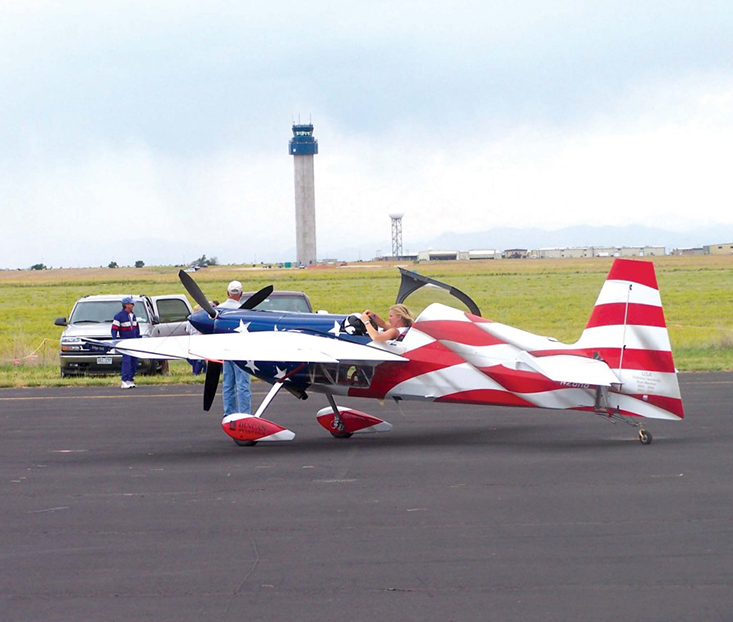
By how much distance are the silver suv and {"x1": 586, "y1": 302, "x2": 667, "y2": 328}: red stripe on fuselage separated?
12.8 metres

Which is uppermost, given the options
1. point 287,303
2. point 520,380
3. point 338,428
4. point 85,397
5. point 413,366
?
point 287,303

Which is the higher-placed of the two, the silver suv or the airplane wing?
the airplane wing

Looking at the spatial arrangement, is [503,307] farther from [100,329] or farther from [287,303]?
[100,329]

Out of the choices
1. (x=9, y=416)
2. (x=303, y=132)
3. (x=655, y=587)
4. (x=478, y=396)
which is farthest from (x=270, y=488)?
(x=303, y=132)

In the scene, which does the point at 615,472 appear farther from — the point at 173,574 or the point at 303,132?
the point at 303,132

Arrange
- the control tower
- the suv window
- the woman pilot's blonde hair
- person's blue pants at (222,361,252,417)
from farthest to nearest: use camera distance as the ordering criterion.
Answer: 1. the control tower
2. the suv window
3. person's blue pants at (222,361,252,417)
4. the woman pilot's blonde hair

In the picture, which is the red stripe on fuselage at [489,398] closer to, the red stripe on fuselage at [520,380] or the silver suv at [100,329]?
the red stripe on fuselage at [520,380]

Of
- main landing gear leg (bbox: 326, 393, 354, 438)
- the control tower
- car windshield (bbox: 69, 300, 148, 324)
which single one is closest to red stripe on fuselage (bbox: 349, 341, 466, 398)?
main landing gear leg (bbox: 326, 393, 354, 438)

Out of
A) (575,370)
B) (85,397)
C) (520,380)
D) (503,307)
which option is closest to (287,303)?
(85,397)

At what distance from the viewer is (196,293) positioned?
14.1 meters

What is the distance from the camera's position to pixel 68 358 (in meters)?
22.2

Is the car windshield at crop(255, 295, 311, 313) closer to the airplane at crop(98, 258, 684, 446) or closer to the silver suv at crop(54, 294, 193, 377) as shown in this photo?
the silver suv at crop(54, 294, 193, 377)

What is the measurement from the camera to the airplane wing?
1186 centimetres

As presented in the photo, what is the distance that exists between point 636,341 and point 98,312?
52.9 ft
